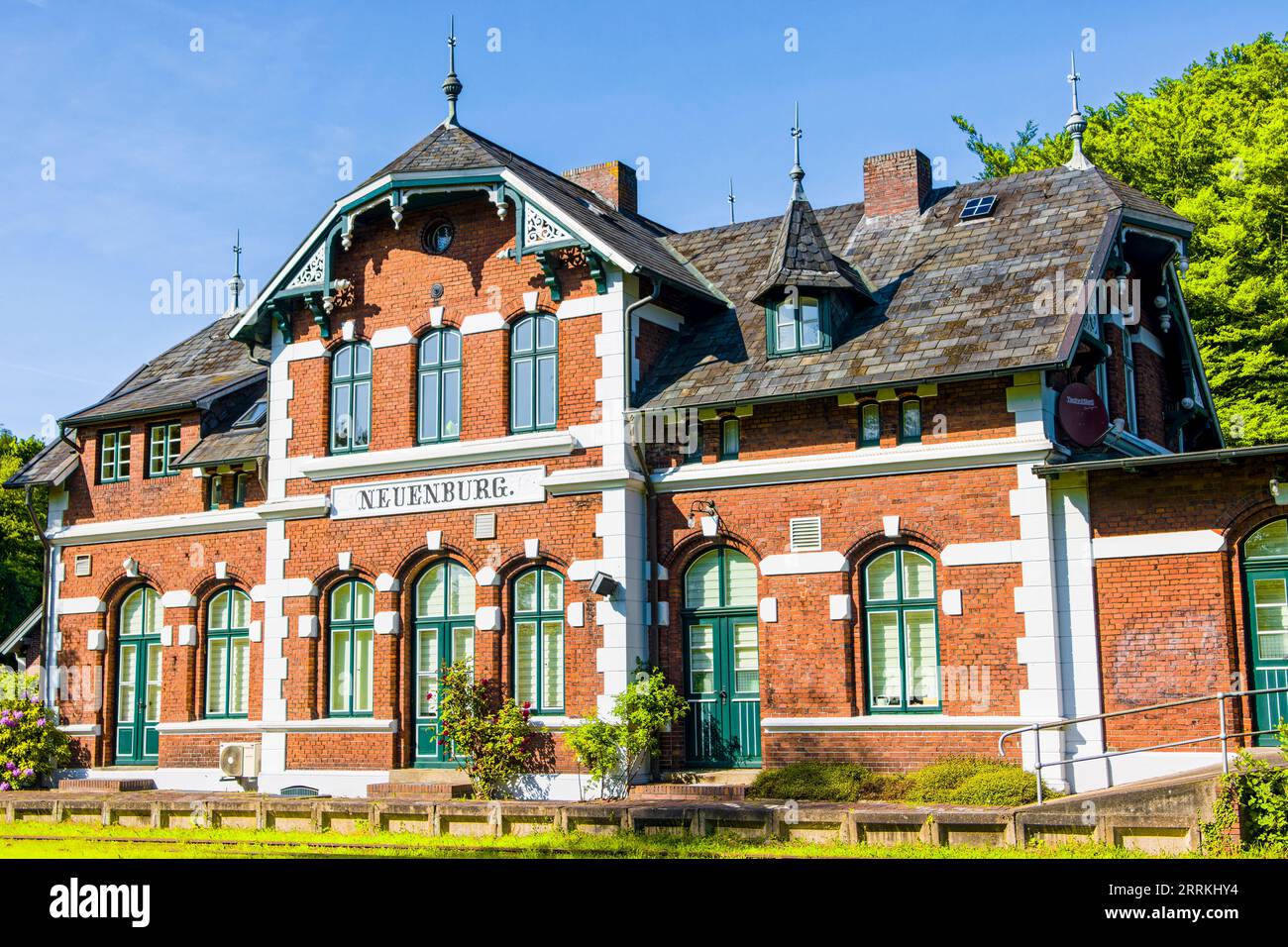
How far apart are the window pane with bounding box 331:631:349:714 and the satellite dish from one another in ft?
35.0

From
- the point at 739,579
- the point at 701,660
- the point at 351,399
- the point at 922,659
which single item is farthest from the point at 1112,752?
the point at 351,399

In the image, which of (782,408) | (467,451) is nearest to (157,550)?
(467,451)

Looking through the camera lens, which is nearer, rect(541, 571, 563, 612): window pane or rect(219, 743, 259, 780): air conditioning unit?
rect(541, 571, 563, 612): window pane

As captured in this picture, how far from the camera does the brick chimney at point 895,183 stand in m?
22.5

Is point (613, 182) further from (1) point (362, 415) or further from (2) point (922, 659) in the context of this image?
(2) point (922, 659)

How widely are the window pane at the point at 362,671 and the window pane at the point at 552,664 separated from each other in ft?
9.42

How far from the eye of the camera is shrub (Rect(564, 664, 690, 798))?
728 inches

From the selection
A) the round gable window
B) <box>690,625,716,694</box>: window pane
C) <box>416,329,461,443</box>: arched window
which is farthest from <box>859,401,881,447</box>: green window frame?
the round gable window

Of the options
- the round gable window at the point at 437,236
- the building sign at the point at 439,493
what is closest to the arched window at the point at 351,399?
the building sign at the point at 439,493

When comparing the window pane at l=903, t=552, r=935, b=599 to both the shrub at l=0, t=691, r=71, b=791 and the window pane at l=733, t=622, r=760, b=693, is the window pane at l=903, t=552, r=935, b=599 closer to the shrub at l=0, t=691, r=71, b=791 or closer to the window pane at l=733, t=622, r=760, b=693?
the window pane at l=733, t=622, r=760, b=693

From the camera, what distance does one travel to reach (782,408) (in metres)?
19.0

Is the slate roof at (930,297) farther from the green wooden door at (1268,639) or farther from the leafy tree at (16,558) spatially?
the leafy tree at (16,558)
